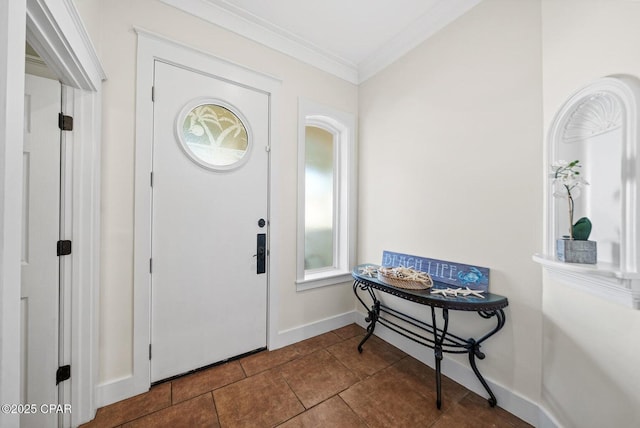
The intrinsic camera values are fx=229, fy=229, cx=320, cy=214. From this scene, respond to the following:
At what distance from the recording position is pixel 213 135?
6.37ft

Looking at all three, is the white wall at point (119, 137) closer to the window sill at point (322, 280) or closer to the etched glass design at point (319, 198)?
the etched glass design at point (319, 198)

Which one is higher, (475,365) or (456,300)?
(456,300)

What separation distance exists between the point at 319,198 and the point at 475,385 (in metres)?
2.10

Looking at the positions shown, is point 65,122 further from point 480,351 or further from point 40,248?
point 480,351

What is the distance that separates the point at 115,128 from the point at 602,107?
283cm

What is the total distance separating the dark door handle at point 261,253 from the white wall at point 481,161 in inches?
49.7

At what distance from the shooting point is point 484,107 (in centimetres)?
168

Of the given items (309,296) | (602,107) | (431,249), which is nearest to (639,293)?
(602,107)

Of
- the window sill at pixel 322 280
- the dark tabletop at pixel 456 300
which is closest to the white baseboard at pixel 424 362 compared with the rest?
the window sill at pixel 322 280

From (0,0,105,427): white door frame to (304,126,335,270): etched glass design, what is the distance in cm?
172

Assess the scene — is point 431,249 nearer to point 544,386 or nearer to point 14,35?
point 544,386

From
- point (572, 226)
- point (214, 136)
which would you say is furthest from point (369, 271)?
point (214, 136)

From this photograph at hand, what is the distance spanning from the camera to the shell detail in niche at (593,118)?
1.05 metres

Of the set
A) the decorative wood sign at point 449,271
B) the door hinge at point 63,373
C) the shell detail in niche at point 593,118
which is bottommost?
the door hinge at point 63,373
